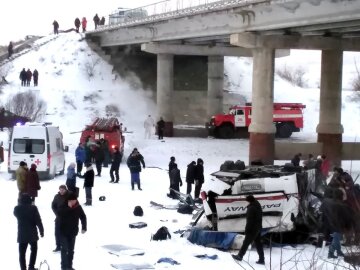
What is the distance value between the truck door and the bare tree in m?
12.6

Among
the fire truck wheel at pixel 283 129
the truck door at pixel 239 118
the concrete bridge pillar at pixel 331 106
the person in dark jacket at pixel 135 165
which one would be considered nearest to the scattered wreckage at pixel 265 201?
the person in dark jacket at pixel 135 165

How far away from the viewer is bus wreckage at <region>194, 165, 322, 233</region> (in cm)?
1471

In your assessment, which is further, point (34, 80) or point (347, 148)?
point (34, 80)

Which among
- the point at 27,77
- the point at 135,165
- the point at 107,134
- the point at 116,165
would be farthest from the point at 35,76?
the point at 135,165

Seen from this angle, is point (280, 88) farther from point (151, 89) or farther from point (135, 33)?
point (135, 33)

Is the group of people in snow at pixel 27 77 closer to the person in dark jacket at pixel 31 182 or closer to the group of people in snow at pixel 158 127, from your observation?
the group of people in snow at pixel 158 127

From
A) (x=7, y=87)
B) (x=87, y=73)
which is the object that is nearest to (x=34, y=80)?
(x=7, y=87)

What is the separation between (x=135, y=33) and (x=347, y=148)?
18.7 m

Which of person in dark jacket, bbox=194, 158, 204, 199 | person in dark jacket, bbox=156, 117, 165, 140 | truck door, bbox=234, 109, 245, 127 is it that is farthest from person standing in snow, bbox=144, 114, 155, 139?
person in dark jacket, bbox=194, 158, 204, 199

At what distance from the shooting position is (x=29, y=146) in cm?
2605

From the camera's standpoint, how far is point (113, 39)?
55.5 meters

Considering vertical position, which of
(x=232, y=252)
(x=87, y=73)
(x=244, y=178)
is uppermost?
(x=87, y=73)

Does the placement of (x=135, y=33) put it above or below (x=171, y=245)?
above

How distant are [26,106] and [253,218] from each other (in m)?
34.6
